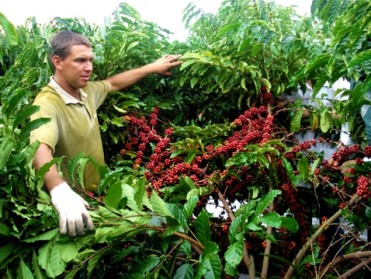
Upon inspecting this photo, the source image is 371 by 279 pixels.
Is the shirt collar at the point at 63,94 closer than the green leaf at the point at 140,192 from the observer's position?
No

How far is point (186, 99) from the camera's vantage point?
97.3 inches

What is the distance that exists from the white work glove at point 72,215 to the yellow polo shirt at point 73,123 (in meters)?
0.62

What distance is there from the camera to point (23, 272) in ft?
3.74

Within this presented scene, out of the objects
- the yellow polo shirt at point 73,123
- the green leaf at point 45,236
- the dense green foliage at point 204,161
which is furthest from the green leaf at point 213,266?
the yellow polo shirt at point 73,123

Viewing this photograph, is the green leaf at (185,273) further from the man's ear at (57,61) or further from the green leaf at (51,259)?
the man's ear at (57,61)

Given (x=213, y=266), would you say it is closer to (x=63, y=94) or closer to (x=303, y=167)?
(x=303, y=167)

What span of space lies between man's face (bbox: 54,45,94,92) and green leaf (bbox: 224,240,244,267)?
1.35 m

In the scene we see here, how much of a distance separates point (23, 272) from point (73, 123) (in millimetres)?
987

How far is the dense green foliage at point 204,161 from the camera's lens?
1.17 metres

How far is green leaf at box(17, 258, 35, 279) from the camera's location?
44.6 inches

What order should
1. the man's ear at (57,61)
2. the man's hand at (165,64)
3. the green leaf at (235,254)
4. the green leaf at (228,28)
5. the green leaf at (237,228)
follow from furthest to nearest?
the man's hand at (165,64)
the man's ear at (57,61)
the green leaf at (228,28)
the green leaf at (237,228)
the green leaf at (235,254)

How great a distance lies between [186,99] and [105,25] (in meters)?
0.66

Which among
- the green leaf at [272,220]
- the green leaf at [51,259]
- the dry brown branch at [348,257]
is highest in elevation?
the green leaf at [272,220]

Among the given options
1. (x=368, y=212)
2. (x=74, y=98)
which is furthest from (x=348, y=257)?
(x=74, y=98)
